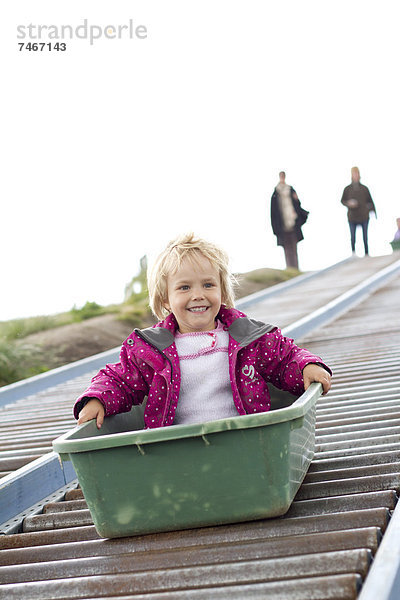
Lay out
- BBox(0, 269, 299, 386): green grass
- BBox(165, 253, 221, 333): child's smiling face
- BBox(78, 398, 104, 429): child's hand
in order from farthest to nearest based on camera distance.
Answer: BBox(0, 269, 299, 386): green grass < BBox(165, 253, 221, 333): child's smiling face < BBox(78, 398, 104, 429): child's hand

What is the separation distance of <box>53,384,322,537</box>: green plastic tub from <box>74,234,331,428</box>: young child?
0.40 m

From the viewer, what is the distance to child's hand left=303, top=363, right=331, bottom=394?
2430 millimetres

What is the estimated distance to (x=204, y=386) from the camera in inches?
101

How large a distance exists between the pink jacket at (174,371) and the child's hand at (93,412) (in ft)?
0.15

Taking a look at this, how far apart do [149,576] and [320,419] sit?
1793 millimetres

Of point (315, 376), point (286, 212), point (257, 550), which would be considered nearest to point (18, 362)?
point (286, 212)

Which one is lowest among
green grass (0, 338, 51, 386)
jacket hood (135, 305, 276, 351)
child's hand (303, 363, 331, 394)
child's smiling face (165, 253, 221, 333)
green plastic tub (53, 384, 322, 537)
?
green grass (0, 338, 51, 386)

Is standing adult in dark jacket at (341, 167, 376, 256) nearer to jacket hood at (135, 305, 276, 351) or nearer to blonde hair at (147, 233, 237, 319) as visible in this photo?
blonde hair at (147, 233, 237, 319)

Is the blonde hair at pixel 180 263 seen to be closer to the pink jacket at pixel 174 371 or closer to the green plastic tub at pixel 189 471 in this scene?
the pink jacket at pixel 174 371

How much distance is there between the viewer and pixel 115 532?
2.14 meters

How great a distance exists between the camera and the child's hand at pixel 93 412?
237 centimetres

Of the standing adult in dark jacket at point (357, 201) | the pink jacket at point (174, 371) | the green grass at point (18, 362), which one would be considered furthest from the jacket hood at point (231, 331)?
the standing adult in dark jacket at point (357, 201)

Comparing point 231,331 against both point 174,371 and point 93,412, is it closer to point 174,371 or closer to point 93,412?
point 174,371

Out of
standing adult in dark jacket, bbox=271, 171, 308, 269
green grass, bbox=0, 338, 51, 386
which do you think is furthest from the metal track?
standing adult in dark jacket, bbox=271, 171, 308, 269
